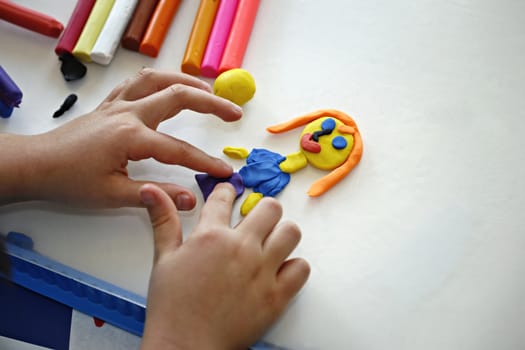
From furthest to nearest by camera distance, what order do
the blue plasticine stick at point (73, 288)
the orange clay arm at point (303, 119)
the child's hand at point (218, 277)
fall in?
the orange clay arm at point (303, 119) < the blue plasticine stick at point (73, 288) < the child's hand at point (218, 277)

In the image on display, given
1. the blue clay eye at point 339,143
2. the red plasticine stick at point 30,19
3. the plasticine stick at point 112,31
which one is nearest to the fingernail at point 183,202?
the blue clay eye at point 339,143

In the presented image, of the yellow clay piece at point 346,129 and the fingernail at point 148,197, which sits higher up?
the yellow clay piece at point 346,129

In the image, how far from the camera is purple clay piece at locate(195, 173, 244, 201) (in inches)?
Result: 27.5

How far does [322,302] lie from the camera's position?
24.6 inches

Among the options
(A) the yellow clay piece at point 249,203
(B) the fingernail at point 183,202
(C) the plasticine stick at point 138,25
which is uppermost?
(C) the plasticine stick at point 138,25

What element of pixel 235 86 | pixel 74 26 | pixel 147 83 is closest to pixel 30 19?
pixel 74 26

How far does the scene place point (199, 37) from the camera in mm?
829

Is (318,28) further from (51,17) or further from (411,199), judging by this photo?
(51,17)

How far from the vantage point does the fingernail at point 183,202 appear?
664 mm

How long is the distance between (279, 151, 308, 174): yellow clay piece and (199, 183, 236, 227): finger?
9 centimetres

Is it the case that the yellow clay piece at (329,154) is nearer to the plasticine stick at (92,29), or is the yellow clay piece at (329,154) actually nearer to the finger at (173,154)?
the finger at (173,154)

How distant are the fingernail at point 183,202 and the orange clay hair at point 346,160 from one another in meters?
0.17

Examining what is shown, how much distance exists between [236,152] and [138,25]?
31 cm

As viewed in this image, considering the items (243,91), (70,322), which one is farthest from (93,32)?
(70,322)
